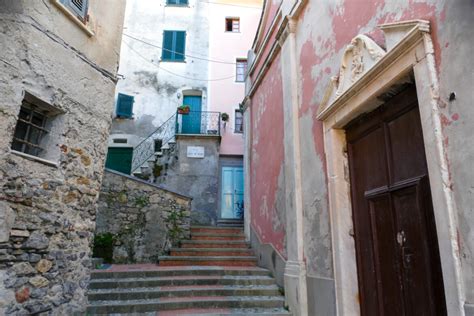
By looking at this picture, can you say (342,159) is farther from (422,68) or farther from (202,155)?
(202,155)

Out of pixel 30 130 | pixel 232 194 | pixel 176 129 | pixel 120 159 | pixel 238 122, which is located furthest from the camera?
pixel 238 122

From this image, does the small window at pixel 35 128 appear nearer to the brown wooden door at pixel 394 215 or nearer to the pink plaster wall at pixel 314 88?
the pink plaster wall at pixel 314 88

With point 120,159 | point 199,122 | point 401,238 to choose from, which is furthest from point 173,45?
point 401,238

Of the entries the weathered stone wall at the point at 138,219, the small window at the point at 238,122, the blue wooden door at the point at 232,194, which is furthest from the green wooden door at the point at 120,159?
the weathered stone wall at the point at 138,219

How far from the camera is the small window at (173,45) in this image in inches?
516

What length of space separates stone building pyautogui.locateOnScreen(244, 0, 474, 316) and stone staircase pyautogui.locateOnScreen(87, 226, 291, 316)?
42 cm

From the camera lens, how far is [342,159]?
3.65 metres

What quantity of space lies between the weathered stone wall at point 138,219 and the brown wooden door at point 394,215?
473cm

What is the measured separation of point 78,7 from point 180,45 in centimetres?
929

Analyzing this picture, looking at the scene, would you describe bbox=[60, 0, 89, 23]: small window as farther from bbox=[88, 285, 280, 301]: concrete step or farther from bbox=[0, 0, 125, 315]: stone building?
bbox=[88, 285, 280, 301]: concrete step

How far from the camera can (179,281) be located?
532cm

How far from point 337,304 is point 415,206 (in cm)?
139

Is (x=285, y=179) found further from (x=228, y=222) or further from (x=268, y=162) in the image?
(x=228, y=222)

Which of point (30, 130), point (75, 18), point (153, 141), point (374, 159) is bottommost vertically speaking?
point (374, 159)
